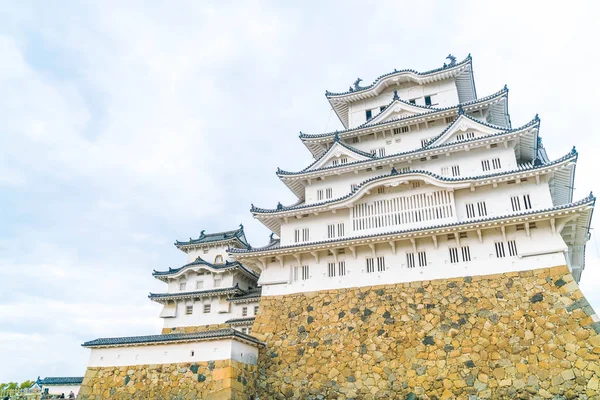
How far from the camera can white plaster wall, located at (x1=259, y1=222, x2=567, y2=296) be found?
16.1 m

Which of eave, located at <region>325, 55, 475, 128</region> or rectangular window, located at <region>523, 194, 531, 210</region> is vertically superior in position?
eave, located at <region>325, 55, 475, 128</region>

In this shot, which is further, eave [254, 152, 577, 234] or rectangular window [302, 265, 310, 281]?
rectangular window [302, 265, 310, 281]

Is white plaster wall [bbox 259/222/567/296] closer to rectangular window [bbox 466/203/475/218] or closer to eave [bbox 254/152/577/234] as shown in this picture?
rectangular window [bbox 466/203/475/218]

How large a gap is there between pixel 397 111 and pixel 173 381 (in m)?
17.6

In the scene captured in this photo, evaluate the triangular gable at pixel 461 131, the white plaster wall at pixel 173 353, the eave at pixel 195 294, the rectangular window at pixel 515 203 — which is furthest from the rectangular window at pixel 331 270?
the eave at pixel 195 294

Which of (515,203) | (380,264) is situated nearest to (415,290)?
(380,264)

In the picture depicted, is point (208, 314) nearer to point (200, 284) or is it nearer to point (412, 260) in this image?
point (200, 284)

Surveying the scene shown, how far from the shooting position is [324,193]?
2228cm

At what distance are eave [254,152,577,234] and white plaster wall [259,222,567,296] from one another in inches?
85.3

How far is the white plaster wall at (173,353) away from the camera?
51.4ft

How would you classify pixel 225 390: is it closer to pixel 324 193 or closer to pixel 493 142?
pixel 324 193

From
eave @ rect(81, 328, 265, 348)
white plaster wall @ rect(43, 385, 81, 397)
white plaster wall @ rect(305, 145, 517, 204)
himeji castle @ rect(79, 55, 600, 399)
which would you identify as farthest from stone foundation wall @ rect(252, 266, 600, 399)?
white plaster wall @ rect(43, 385, 81, 397)

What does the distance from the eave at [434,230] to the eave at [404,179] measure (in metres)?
1.91

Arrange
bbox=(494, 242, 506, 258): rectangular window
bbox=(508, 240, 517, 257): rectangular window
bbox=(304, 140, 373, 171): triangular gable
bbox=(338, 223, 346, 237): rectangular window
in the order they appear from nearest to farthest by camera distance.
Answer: bbox=(508, 240, 517, 257): rectangular window, bbox=(494, 242, 506, 258): rectangular window, bbox=(338, 223, 346, 237): rectangular window, bbox=(304, 140, 373, 171): triangular gable
